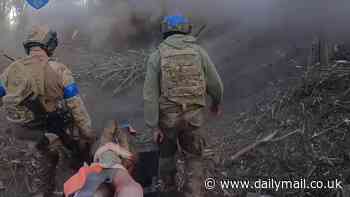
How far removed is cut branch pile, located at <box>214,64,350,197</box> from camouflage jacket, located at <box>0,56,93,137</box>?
2.08 metres

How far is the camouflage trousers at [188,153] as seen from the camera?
4637 mm

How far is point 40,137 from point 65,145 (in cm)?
33

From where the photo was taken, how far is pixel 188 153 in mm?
4742

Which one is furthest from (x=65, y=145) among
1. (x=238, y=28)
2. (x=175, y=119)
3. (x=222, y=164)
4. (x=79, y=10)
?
(x=79, y=10)

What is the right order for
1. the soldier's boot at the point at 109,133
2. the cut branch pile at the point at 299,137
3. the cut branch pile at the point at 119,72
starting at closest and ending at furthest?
the soldier's boot at the point at 109,133, the cut branch pile at the point at 299,137, the cut branch pile at the point at 119,72

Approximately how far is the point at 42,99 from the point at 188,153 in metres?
1.71

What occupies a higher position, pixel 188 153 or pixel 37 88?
pixel 37 88

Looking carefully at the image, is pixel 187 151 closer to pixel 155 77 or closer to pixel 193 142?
pixel 193 142

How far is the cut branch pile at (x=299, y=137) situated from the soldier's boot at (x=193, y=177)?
0.63 m

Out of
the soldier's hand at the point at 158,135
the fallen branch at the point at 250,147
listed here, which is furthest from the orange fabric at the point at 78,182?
the fallen branch at the point at 250,147

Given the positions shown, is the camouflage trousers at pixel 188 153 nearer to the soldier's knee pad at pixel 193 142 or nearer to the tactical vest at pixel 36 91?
the soldier's knee pad at pixel 193 142

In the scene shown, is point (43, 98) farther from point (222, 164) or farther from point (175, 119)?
point (222, 164)

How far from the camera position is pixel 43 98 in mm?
4648

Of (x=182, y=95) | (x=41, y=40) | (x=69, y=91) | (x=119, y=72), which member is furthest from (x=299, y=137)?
(x=119, y=72)
